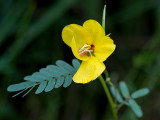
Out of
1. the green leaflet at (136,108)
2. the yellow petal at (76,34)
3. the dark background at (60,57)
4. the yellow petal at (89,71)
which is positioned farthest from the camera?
the dark background at (60,57)

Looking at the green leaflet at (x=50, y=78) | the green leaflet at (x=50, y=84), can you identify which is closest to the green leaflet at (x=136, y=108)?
the green leaflet at (x=50, y=78)

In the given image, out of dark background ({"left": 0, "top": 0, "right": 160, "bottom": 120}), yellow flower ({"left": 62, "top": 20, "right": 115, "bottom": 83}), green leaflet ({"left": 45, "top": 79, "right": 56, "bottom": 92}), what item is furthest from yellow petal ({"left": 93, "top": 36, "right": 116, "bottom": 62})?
dark background ({"left": 0, "top": 0, "right": 160, "bottom": 120})

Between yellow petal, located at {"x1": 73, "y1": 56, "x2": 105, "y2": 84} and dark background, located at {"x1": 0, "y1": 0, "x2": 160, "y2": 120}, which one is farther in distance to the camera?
dark background, located at {"x1": 0, "y1": 0, "x2": 160, "y2": 120}

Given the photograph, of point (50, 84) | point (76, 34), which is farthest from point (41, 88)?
point (76, 34)

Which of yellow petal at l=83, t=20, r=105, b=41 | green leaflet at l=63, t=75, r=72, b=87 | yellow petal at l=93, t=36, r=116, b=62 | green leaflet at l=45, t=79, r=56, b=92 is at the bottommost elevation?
green leaflet at l=63, t=75, r=72, b=87

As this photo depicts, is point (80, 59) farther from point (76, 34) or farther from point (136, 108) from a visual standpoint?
point (136, 108)

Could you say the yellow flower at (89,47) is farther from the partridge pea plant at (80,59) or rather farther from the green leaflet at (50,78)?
the green leaflet at (50,78)

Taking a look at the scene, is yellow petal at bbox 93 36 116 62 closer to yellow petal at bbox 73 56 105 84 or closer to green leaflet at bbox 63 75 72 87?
yellow petal at bbox 73 56 105 84
